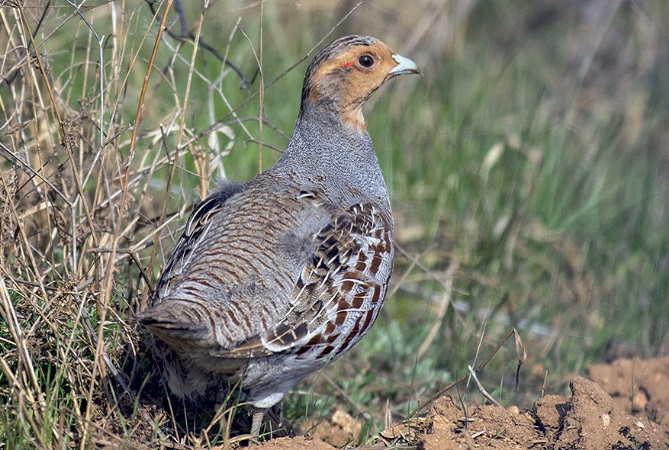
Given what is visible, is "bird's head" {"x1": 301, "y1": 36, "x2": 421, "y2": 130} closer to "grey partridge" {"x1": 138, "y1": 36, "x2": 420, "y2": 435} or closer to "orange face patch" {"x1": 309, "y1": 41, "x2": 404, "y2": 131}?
"orange face patch" {"x1": 309, "y1": 41, "x2": 404, "y2": 131}

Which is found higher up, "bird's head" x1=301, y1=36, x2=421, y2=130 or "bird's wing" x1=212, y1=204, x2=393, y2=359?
"bird's head" x1=301, y1=36, x2=421, y2=130

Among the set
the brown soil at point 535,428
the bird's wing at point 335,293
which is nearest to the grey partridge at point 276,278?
the bird's wing at point 335,293

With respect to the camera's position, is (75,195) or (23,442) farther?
(75,195)

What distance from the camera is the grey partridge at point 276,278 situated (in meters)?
3.55

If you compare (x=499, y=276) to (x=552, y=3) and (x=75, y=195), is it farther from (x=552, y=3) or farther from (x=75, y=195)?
(x=552, y=3)

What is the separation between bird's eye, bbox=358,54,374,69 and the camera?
4.81 metres

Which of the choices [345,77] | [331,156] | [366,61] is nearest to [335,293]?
[331,156]

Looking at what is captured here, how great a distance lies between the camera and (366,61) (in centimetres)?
484

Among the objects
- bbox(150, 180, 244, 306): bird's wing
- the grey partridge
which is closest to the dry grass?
bbox(150, 180, 244, 306): bird's wing

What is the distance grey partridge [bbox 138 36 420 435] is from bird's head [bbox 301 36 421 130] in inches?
10.1

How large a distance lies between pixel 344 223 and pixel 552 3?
8.10 meters

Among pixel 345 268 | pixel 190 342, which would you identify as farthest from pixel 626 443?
pixel 190 342

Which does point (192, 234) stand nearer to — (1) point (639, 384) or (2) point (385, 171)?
(1) point (639, 384)

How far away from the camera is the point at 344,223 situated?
13.5 feet
